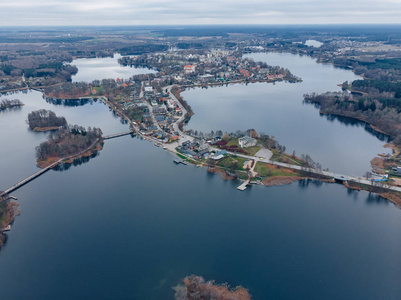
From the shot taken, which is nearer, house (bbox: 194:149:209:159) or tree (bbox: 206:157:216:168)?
tree (bbox: 206:157:216:168)

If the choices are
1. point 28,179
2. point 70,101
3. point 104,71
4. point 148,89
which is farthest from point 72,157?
point 104,71

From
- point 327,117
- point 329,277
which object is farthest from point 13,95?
point 329,277

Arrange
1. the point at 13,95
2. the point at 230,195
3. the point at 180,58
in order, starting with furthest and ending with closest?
the point at 180,58
the point at 13,95
the point at 230,195

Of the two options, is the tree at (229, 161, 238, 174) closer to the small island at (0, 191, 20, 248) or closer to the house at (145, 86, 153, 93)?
the small island at (0, 191, 20, 248)

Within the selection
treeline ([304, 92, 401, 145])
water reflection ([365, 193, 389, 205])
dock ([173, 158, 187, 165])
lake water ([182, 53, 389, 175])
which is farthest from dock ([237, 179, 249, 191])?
treeline ([304, 92, 401, 145])

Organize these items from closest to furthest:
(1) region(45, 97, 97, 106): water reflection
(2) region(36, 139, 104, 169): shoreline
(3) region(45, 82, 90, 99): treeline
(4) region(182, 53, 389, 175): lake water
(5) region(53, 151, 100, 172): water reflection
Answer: (5) region(53, 151, 100, 172): water reflection
(2) region(36, 139, 104, 169): shoreline
(4) region(182, 53, 389, 175): lake water
(1) region(45, 97, 97, 106): water reflection
(3) region(45, 82, 90, 99): treeline

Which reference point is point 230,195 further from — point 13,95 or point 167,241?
point 13,95

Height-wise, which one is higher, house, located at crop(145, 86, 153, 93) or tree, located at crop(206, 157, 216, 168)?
house, located at crop(145, 86, 153, 93)

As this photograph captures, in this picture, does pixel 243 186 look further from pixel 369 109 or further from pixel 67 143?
pixel 369 109
